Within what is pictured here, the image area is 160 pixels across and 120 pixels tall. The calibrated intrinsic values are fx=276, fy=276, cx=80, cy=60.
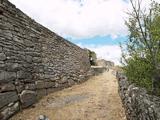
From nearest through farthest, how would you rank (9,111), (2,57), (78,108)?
(2,57)
(9,111)
(78,108)

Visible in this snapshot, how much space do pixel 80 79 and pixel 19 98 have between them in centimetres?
955

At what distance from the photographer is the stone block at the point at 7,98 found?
818cm

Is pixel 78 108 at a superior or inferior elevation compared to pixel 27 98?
inferior

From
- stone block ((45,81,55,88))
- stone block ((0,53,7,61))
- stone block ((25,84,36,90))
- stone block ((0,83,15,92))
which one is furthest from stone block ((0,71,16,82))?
stone block ((45,81,55,88))

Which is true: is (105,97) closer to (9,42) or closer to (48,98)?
(48,98)

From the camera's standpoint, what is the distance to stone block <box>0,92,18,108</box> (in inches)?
322

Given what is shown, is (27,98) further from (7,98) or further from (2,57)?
(2,57)

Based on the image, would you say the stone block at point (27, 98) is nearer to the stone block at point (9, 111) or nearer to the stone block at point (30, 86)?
the stone block at point (30, 86)

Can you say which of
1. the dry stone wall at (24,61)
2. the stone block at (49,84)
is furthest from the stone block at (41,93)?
the stone block at (49,84)

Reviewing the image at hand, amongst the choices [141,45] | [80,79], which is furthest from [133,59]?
[80,79]

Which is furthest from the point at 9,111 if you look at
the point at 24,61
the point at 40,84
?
the point at 40,84

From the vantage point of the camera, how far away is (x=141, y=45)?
9.12 metres

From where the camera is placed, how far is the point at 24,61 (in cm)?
1005

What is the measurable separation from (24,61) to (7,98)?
6.23 ft
